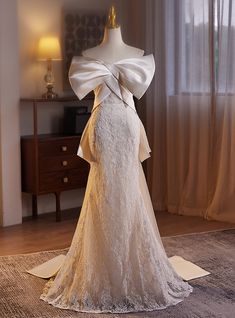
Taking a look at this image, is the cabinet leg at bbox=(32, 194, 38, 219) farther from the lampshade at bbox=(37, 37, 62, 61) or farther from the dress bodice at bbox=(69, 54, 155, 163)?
the dress bodice at bbox=(69, 54, 155, 163)

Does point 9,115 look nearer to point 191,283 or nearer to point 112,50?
point 112,50

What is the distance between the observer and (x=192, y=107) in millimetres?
5066

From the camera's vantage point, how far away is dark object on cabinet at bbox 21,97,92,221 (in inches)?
190

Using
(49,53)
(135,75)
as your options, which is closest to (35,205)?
(49,53)

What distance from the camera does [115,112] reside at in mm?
3072

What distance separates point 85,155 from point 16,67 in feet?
6.30

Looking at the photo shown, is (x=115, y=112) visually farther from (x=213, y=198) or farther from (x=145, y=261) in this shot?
(x=213, y=198)

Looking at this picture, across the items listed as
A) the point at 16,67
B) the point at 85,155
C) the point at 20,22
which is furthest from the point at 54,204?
the point at 85,155

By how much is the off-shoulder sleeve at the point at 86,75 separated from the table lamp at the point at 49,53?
1.88 metres

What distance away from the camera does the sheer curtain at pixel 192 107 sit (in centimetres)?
482

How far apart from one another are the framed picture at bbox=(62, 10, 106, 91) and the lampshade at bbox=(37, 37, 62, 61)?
215 mm

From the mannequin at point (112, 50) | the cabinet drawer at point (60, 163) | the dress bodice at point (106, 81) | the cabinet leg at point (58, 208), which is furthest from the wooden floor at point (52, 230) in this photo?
the mannequin at point (112, 50)

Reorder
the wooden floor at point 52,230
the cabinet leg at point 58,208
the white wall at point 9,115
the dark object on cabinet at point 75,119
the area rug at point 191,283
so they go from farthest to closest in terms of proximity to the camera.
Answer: the dark object on cabinet at point 75,119 < the cabinet leg at point 58,208 < the white wall at point 9,115 < the wooden floor at point 52,230 < the area rug at point 191,283

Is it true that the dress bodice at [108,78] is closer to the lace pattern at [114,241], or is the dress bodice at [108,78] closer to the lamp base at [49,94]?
the lace pattern at [114,241]
